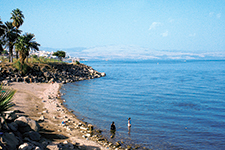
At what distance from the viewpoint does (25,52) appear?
155 ft

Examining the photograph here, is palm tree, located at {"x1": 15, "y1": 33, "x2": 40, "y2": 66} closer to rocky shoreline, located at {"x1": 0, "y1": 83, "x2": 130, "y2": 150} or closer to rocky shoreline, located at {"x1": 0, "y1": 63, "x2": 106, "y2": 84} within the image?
rocky shoreline, located at {"x1": 0, "y1": 63, "x2": 106, "y2": 84}

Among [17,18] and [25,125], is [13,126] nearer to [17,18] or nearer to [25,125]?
[25,125]

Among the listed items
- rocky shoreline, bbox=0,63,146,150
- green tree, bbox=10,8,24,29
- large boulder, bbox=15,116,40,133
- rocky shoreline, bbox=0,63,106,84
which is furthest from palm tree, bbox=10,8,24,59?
large boulder, bbox=15,116,40,133

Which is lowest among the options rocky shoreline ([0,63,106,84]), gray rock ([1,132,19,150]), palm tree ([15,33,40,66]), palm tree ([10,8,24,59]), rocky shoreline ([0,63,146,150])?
rocky shoreline ([0,63,146,150])

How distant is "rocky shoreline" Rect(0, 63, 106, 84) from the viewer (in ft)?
136

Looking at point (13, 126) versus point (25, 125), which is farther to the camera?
point (25, 125)

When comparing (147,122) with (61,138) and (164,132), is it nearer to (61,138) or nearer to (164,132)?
(164,132)

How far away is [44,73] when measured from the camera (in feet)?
161

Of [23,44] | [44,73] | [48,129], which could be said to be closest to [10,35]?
[23,44]

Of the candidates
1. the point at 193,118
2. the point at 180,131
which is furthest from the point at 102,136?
the point at 193,118

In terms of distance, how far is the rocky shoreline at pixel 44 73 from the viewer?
136 ft

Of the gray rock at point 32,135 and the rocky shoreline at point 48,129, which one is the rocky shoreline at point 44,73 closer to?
the rocky shoreline at point 48,129

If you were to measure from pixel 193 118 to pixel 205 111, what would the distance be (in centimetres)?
400

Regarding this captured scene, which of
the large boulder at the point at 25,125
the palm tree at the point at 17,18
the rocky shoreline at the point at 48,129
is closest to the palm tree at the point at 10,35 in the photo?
the palm tree at the point at 17,18
